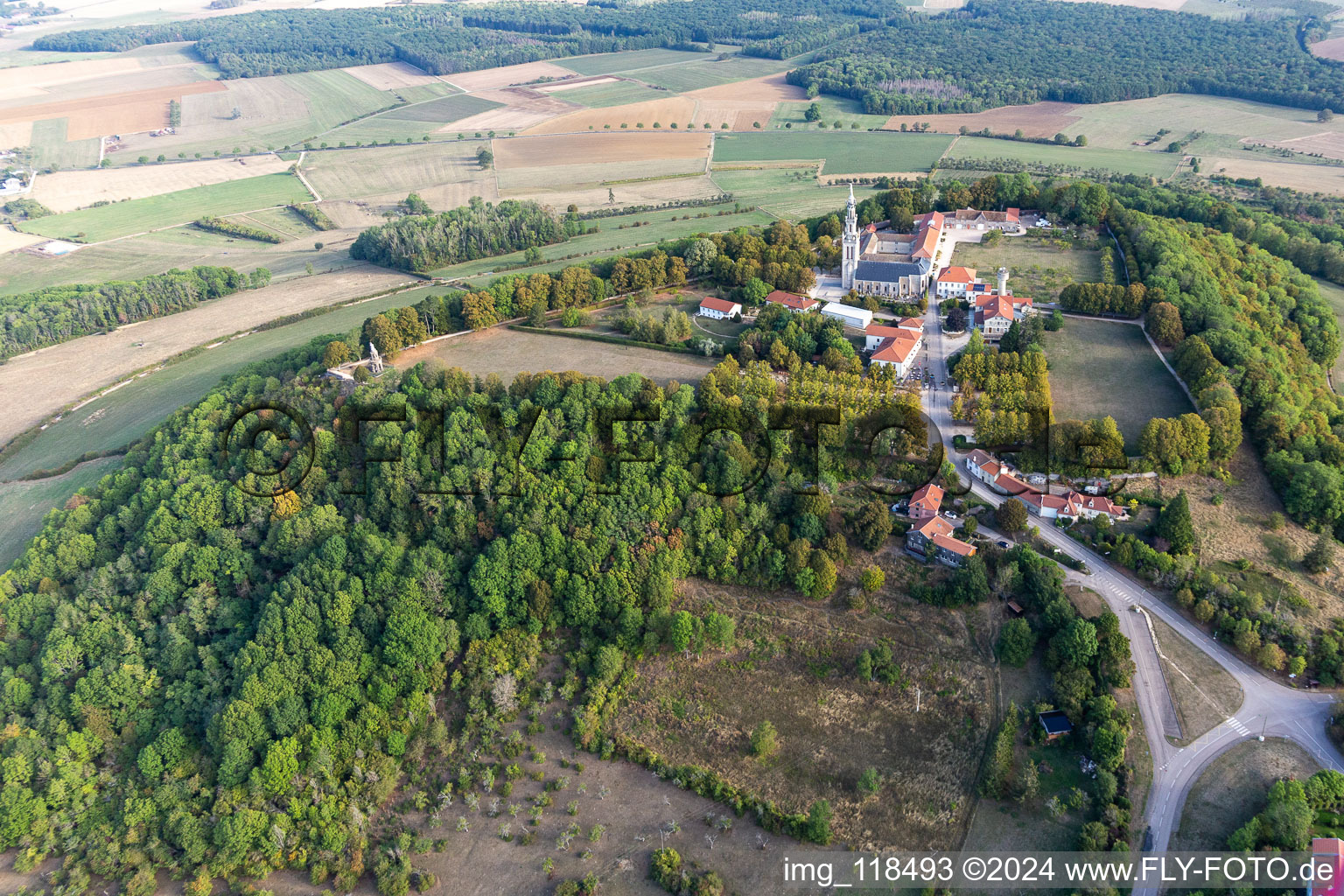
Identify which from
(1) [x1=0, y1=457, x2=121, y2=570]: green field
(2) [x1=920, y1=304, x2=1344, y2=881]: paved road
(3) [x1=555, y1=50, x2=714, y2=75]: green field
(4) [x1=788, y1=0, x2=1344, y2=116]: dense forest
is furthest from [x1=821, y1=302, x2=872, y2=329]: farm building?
(3) [x1=555, y1=50, x2=714, y2=75]: green field

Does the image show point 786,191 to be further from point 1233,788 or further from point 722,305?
point 1233,788

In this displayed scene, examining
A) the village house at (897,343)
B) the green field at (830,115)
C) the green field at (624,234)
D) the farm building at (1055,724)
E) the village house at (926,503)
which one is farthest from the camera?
the green field at (830,115)

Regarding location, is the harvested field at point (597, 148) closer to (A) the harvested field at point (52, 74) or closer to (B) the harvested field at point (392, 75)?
(B) the harvested field at point (392, 75)

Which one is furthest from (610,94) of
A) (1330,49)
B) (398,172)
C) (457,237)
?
(1330,49)

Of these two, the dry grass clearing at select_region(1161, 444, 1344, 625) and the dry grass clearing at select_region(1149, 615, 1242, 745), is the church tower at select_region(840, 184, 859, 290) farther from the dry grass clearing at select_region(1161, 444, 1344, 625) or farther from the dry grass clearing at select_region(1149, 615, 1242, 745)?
the dry grass clearing at select_region(1149, 615, 1242, 745)

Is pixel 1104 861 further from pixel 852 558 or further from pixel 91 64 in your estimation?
pixel 91 64

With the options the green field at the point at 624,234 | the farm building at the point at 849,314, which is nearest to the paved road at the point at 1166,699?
the farm building at the point at 849,314
